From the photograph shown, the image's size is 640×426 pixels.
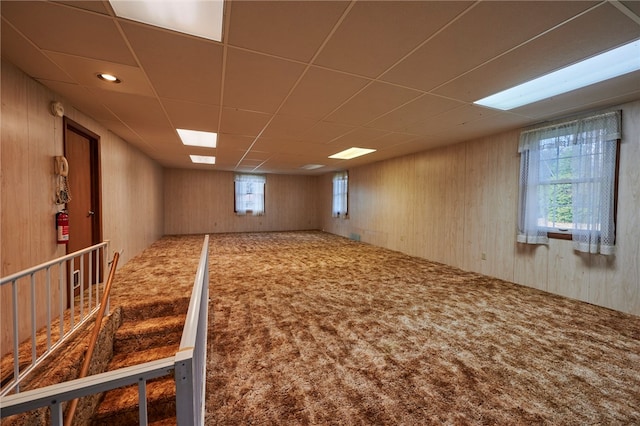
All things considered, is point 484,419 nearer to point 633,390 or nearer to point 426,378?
point 426,378

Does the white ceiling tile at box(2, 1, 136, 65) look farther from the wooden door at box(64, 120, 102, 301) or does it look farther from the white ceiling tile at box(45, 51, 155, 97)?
the wooden door at box(64, 120, 102, 301)

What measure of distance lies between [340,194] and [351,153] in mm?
3024

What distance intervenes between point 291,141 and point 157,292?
122 inches

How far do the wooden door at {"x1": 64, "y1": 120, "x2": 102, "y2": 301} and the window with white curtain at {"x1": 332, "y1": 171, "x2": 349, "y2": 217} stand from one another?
6.38 metres

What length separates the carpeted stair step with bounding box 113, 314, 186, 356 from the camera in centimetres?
262

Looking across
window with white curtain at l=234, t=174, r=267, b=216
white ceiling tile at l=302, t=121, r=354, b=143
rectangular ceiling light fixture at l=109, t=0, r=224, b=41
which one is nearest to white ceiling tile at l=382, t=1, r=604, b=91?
rectangular ceiling light fixture at l=109, t=0, r=224, b=41

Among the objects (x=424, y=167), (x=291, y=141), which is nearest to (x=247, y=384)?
(x=291, y=141)

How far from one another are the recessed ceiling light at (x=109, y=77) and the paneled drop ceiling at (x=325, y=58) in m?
0.06

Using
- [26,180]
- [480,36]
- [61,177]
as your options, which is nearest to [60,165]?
[61,177]

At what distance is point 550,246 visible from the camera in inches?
142

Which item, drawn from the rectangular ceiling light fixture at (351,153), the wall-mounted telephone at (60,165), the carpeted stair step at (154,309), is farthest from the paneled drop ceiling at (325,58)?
the carpeted stair step at (154,309)

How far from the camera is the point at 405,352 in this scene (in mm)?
2172

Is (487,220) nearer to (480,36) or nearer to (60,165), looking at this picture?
(480,36)

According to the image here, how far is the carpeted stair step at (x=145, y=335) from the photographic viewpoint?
8.61 feet
